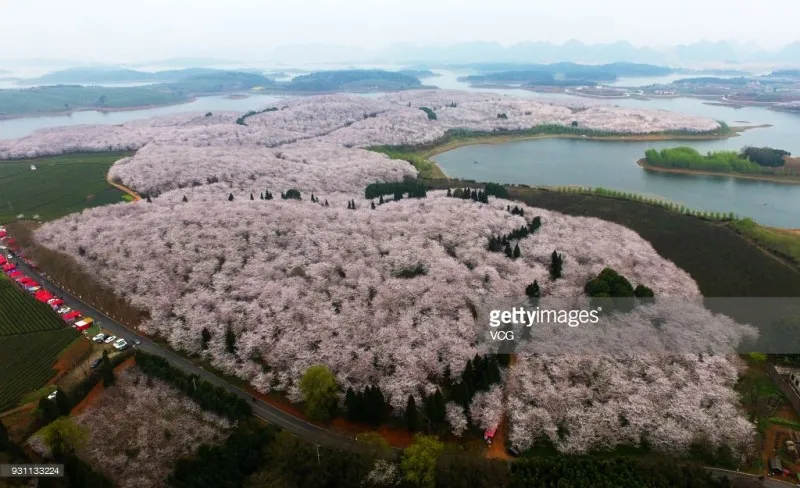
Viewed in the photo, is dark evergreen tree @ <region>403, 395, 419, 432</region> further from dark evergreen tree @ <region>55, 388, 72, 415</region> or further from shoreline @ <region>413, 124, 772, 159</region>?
shoreline @ <region>413, 124, 772, 159</region>

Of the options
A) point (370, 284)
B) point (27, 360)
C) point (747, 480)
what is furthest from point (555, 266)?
point (27, 360)

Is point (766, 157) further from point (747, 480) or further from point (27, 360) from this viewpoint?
point (27, 360)

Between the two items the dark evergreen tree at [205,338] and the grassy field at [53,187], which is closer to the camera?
the dark evergreen tree at [205,338]

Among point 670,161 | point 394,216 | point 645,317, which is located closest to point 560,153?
point 670,161

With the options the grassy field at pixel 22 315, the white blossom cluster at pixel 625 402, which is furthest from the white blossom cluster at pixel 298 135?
the white blossom cluster at pixel 625 402

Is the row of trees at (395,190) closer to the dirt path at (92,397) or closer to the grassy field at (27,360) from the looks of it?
the dirt path at (92,397)
